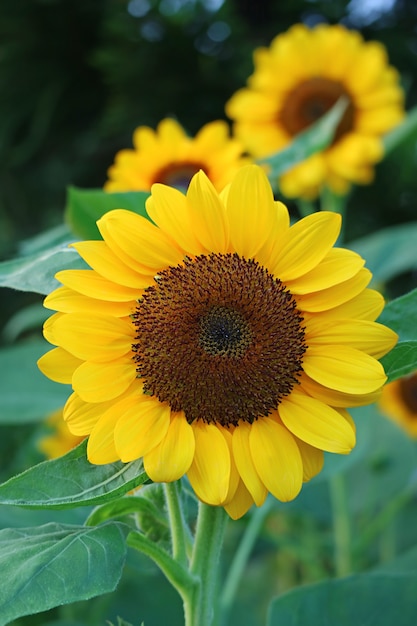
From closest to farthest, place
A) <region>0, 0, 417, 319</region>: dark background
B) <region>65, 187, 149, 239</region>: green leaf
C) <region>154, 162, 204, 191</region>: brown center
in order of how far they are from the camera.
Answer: <region>65, 187, 149, 239</region>: green leaf, <region>154, 162, 204, 191</region>: brown center, <region>0, 0, 417, 319</region>: dark background

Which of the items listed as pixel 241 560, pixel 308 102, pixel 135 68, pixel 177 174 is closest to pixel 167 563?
pixel 241 560

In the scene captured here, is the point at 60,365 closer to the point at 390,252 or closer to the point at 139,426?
the point at 139,426

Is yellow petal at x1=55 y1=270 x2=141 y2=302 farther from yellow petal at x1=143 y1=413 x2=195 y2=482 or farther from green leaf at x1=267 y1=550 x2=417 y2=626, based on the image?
green leaf at x1=267 y1=550 x2=417 y2=626

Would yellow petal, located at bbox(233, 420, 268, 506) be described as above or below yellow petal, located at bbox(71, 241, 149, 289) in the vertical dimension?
below

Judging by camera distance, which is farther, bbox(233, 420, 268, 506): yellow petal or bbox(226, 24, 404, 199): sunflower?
bbox(226, 24, 404, 199): sunflower

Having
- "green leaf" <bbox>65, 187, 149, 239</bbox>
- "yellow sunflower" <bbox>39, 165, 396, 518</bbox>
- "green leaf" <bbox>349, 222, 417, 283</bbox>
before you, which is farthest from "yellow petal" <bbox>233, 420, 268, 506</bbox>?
"green leaf" <bbox>349, 222, 417, 283</bbox>

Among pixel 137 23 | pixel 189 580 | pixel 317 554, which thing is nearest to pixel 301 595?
pixel 189 580

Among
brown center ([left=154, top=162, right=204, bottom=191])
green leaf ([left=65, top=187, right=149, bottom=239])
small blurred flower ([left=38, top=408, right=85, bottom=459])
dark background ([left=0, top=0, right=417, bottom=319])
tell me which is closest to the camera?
green leaf ([left=65, top=187, right=149, bottom=239])
